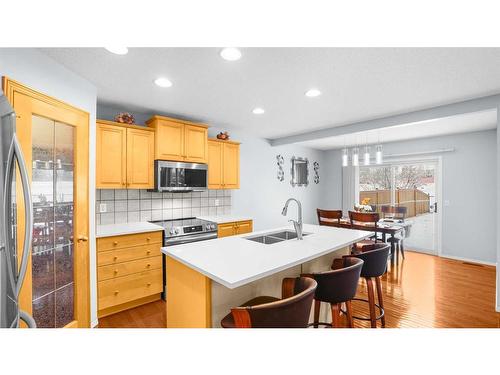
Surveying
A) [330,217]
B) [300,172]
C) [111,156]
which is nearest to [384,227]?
[330,217]

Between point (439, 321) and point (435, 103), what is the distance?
2.36 m

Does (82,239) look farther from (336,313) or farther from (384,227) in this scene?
(384,227)

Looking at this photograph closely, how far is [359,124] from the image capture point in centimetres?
362

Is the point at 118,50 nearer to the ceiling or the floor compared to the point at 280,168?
nearer to the ceiling

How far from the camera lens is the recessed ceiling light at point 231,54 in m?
1.74

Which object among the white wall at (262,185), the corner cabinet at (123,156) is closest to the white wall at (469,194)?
the white wall at (262,185)

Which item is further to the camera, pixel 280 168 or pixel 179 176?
pixel 280 168

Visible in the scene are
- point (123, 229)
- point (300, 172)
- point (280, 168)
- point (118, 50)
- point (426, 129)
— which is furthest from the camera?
point (300, 172)

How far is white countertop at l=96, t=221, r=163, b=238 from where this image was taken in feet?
8.13

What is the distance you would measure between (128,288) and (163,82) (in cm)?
217

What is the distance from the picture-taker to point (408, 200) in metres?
5.28

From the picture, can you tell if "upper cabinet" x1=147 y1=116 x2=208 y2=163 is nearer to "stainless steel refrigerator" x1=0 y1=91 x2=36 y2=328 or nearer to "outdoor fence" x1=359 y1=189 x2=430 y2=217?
"stainless steel refrigerator" x1=0 y1=91 x2=36 y2=328
